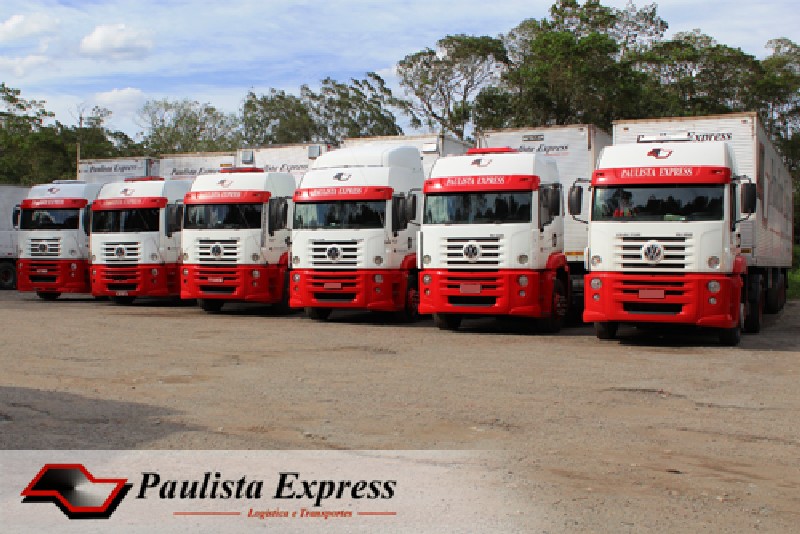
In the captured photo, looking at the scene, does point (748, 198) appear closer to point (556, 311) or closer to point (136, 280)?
point (556, 311)

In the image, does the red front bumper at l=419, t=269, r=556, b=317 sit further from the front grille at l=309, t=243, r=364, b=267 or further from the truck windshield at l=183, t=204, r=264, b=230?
the truck windshield at l=183, t=204, r=264, b=230

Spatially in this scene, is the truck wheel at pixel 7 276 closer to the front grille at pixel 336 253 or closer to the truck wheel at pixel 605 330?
the front grille at pixel 336 253

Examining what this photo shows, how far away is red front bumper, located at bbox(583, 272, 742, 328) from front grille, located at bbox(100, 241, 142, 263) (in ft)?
39.7

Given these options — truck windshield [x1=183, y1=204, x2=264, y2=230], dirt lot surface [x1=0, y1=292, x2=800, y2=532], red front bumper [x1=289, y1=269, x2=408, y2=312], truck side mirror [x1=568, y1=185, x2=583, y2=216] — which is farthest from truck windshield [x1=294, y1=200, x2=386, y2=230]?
truck side mirror [x1=568, y1=185, x2=583, y2=216]

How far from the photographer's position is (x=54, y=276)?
24219mm

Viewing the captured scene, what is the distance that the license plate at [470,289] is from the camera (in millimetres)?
15953

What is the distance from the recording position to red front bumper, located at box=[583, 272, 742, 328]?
1380 centimetres

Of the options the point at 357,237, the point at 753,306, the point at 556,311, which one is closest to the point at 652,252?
the point at 556,311

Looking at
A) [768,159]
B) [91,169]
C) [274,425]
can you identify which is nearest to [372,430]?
[274,425]

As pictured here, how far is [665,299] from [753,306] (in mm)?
3794

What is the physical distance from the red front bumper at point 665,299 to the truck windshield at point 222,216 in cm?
831

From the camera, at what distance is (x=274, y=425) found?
786 cm

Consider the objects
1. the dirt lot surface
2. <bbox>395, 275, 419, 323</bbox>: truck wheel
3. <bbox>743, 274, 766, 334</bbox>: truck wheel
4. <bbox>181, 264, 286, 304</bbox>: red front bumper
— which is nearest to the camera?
the dirt lot surface

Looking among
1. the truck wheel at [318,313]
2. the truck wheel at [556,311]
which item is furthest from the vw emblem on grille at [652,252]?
the truck wheel at [318,313]
